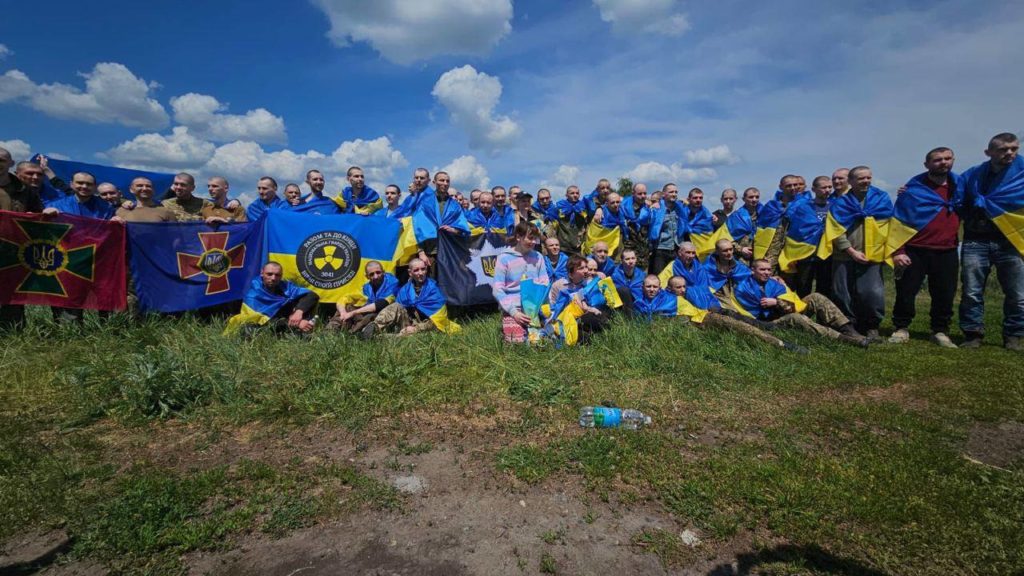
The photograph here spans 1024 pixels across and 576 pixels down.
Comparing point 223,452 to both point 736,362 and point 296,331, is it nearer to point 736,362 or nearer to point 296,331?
point 296,331

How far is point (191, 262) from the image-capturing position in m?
6.37

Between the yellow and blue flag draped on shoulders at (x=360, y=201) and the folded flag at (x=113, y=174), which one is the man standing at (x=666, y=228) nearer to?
the yellow and blue flag draped on shoulders at (x=360, y=201)

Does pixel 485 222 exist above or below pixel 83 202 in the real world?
below

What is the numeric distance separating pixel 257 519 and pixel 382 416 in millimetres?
1278

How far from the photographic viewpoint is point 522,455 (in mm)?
3027

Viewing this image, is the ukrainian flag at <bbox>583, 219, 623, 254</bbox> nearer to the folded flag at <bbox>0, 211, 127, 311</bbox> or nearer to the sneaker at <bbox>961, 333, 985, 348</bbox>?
the sneaker at <bbox>961, 333, 985, 348</bbox>

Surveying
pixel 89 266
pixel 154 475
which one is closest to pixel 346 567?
pixel 154 475

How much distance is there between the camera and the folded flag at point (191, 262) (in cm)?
608

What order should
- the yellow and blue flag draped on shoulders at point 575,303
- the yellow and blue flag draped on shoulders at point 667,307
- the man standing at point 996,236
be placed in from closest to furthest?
the yellow and blue flag draped on shoulders at point 575,303, the man standing at point 996,236, the yellow and blue flag draped on shoulders at point 667,307

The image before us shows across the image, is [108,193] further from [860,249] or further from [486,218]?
[860,249]

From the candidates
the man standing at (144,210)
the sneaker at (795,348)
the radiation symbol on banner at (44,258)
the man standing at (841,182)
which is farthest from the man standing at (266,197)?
the man standing at (841,182)

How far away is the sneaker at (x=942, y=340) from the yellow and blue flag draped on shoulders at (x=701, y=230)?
10.4ft

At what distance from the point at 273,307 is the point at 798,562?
239 inches

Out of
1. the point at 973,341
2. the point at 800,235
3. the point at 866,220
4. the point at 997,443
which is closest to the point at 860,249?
the point at 866,220
